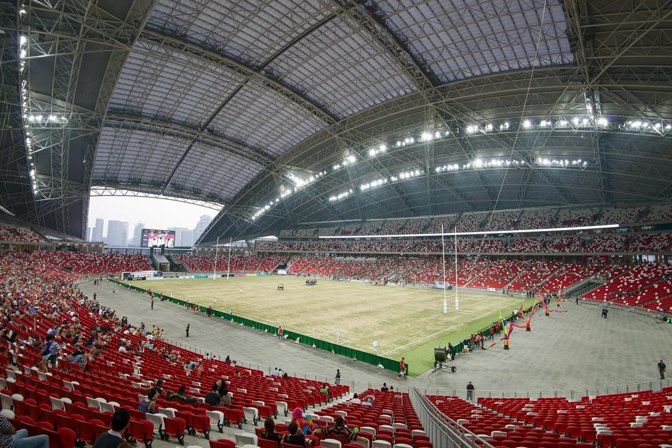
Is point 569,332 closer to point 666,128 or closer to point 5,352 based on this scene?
point 666,128

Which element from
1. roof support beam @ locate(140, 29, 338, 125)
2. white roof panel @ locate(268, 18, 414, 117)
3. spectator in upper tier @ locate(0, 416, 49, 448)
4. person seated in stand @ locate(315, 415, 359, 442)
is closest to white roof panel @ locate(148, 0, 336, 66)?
roof support beam @ locate(140, 29, 338, 125)

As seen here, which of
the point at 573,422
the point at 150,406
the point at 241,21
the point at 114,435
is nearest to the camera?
the point at 114,435

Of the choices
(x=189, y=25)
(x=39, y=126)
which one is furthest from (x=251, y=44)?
(x=39, y=126)

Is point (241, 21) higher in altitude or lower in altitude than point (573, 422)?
higher

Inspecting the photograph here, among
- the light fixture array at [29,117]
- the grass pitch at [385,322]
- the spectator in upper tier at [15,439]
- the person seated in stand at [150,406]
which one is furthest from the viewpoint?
the grass pitch at [385,322]

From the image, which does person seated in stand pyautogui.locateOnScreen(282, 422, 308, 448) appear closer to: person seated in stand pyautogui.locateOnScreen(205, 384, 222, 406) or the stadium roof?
person seated in stand pyautogui.locateOnScreen(205, 384, 222, 406)

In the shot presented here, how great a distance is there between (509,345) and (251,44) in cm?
4171

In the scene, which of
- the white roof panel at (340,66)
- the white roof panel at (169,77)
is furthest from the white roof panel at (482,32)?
the white roof panel at (169,77)

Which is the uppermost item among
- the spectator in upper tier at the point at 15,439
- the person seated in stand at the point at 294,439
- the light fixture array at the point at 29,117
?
the light fixture array at the point at 29,117

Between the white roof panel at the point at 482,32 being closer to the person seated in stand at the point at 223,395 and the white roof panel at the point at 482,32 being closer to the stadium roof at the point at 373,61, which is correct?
the stadium roof at the point at 373,61

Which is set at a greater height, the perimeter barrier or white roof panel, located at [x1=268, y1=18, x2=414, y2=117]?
white roof panel, located at [x1=268, y1=18, x2=414, y2=117]

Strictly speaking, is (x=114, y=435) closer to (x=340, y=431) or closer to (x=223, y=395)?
(x=340, y=431)

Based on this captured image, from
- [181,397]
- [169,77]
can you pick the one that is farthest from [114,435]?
[169,77]

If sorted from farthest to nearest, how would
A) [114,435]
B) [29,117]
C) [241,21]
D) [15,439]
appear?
[29,117] < [241,21] < [15,439] < [114,435]
